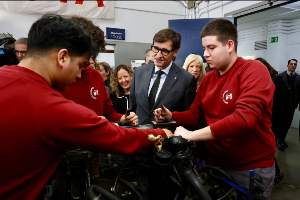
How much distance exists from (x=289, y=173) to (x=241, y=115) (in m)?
3.04

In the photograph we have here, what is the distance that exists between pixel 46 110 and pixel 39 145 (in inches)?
5.8

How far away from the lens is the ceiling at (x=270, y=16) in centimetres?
449

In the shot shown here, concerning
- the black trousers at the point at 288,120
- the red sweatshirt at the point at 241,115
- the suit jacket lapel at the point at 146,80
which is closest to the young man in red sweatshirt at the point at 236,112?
the red sweatshirt at the point at 241,115

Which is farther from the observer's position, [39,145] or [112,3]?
[112,3]

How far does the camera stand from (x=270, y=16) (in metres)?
5.32

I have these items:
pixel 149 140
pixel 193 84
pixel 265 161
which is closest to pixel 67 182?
pixel 149 140

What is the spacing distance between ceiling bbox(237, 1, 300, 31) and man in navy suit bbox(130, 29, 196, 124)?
3.78 meters

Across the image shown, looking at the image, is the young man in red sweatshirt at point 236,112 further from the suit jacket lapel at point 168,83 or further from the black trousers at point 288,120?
the black trousers at point 288,120

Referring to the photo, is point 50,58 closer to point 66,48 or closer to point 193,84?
point 66,48

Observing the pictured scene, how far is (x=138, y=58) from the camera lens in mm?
6578

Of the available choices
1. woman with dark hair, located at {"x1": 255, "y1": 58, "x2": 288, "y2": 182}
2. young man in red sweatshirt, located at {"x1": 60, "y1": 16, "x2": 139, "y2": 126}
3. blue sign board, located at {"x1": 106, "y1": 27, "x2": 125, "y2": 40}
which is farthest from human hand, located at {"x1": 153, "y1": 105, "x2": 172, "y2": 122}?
blue sign board, located at {"x1": 106, "y1": 27, "x2": 125, "y2": 40}

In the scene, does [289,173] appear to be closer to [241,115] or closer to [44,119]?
[241,115]

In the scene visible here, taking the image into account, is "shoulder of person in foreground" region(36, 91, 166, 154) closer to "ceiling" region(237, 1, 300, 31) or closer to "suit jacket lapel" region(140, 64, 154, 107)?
"suit jacket lapel" region(140, 64, 154, 107)

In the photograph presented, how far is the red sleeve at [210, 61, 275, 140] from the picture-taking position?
3.54ft
